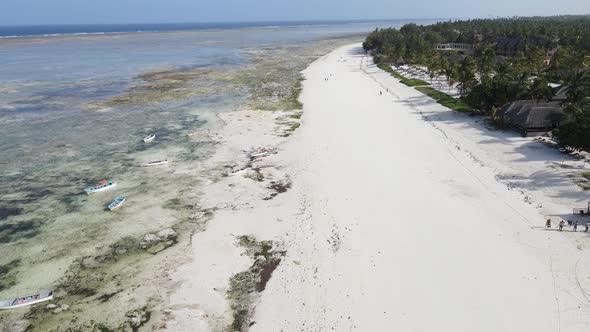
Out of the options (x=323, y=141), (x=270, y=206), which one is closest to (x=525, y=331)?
(x=270, y=206)

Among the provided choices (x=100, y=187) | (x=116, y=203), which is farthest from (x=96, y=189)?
(x=116, y=203)

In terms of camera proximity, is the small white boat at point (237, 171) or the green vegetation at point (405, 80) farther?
the green vegetation at point (405, 80)

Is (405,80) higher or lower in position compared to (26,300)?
higher

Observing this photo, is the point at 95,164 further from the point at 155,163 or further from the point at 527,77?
the point at 527,77

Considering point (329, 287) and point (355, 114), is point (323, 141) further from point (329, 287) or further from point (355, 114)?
point (329, 287)

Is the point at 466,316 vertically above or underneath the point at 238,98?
underneath

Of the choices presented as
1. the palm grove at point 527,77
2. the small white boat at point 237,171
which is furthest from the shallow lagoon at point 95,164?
the palm grove at point 527,77

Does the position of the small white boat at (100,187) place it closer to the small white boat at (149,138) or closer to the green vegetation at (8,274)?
the green vegetation at (8,274)
